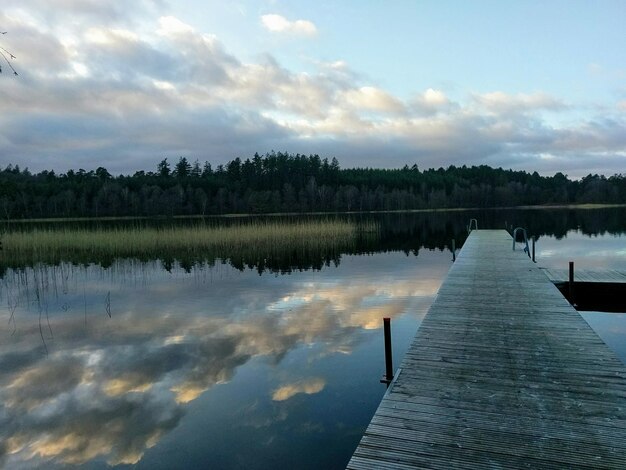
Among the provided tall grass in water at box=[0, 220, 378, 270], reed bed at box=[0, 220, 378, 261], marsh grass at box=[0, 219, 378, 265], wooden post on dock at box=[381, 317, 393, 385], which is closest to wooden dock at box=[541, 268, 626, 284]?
wooden post on dock at box=[381, 317, 393, 385]

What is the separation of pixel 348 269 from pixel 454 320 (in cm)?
1253

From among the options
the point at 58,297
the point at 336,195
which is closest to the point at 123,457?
the point at 58,297

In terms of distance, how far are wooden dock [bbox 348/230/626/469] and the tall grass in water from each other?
19018 millimetres

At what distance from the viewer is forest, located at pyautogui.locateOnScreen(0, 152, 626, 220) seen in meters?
88.1

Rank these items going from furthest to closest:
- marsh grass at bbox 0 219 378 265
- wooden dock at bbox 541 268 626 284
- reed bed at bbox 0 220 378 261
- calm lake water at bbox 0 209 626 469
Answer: reed bed at bbox 0 220 378 261
marsh grass at bbox 0 219 378 265
wooden dock at bbox 541 268 626 284
calm lake water at bbox 0 209 626 469

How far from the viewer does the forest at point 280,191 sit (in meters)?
88.1

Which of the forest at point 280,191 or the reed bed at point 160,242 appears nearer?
the reed bed at point 160,242

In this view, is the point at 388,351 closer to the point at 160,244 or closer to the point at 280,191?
the point at 160,244

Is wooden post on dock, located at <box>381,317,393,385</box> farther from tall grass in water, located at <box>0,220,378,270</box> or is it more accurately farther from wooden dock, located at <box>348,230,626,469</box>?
tall grass in water, located at <box>0,220,378,270</box>

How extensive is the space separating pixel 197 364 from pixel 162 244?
2019 cm

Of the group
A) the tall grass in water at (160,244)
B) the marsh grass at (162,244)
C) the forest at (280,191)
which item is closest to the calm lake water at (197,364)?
→ the marsh grass at (162,244)

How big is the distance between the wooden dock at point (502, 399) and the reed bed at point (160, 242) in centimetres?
1971

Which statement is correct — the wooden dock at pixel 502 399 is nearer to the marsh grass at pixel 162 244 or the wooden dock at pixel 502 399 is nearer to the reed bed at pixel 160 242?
the marsh grass at pixel 162 244

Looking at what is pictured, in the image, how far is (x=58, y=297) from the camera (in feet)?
49.2
